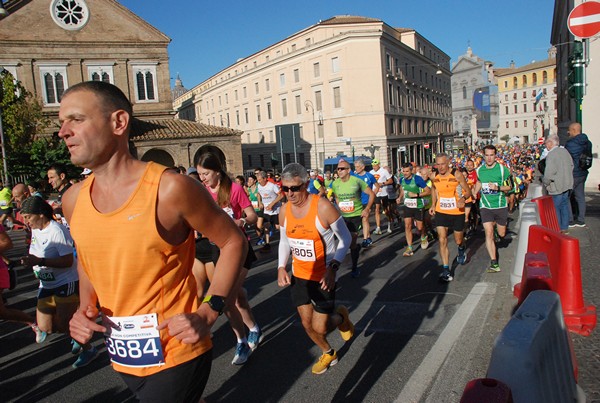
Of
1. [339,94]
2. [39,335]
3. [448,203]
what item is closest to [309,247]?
[39,335]

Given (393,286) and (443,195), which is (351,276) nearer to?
(393,286)

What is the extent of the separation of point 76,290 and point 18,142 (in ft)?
73.9

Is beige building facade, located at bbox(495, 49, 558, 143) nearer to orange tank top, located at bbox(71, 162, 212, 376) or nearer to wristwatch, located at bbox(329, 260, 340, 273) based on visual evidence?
wristwatch, located at bbox(329, 260, 340, 273)

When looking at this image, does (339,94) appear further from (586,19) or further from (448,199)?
(448,199)

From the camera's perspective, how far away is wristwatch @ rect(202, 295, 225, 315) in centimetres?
200

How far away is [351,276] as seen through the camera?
7.96m

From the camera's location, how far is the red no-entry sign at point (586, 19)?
8703 mm

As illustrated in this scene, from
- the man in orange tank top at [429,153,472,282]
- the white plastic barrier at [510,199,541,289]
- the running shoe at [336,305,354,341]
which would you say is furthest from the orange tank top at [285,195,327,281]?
the man in orange tank top at [429,153,472,282]

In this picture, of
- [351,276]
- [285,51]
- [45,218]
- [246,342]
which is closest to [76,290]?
[45,218]

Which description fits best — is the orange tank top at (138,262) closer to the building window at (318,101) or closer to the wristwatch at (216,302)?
the wristwatch at (216,302)

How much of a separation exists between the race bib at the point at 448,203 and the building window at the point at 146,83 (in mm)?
31603

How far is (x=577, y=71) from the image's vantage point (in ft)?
33.3

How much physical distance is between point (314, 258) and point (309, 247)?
0.12 meters

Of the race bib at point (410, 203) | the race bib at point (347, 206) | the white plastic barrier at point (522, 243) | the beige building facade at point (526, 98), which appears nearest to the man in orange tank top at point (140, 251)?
the white plastic barrier at point (522, 243)
